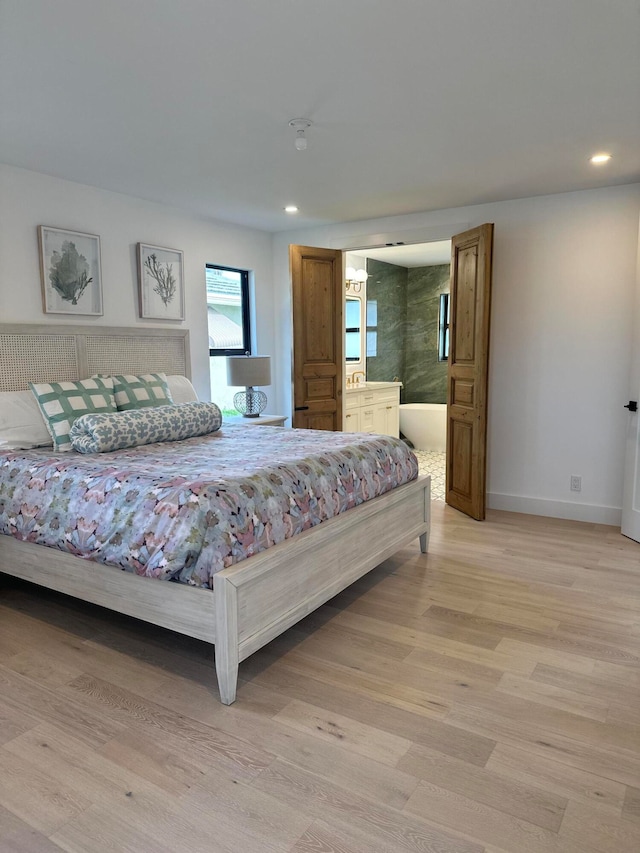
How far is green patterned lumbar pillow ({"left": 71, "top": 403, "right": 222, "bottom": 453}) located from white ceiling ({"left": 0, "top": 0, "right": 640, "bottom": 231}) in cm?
148

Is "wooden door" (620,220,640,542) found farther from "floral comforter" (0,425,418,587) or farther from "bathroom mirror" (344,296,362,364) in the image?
"bathroom mirror" (344,296,362,364)

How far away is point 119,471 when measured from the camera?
2.60 m

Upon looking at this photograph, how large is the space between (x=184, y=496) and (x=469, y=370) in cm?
294

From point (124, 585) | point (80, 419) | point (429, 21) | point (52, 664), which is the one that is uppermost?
point (429, 21)

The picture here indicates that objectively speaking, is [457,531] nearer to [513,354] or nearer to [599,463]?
[599,463]

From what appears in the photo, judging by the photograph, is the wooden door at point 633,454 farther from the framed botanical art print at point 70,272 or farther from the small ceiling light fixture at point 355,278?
the framed botanical art print at point 70,272

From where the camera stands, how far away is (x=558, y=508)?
4551 millimetres

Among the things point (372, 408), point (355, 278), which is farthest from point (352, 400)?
point (355, 278)

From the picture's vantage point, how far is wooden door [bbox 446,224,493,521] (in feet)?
14.1

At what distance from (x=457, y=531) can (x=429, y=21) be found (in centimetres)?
318

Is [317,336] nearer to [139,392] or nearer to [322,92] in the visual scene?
[139,392]

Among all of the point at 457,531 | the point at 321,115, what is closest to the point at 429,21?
the point at 321,115

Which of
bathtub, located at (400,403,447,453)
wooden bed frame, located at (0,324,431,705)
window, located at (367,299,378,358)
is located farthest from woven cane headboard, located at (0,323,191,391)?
bathtub, located at (400,403,447,453)

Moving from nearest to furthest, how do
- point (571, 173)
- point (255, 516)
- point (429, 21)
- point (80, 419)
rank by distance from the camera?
point (429, 21), point (255, 516), point (80, 419), point (571, 173)
